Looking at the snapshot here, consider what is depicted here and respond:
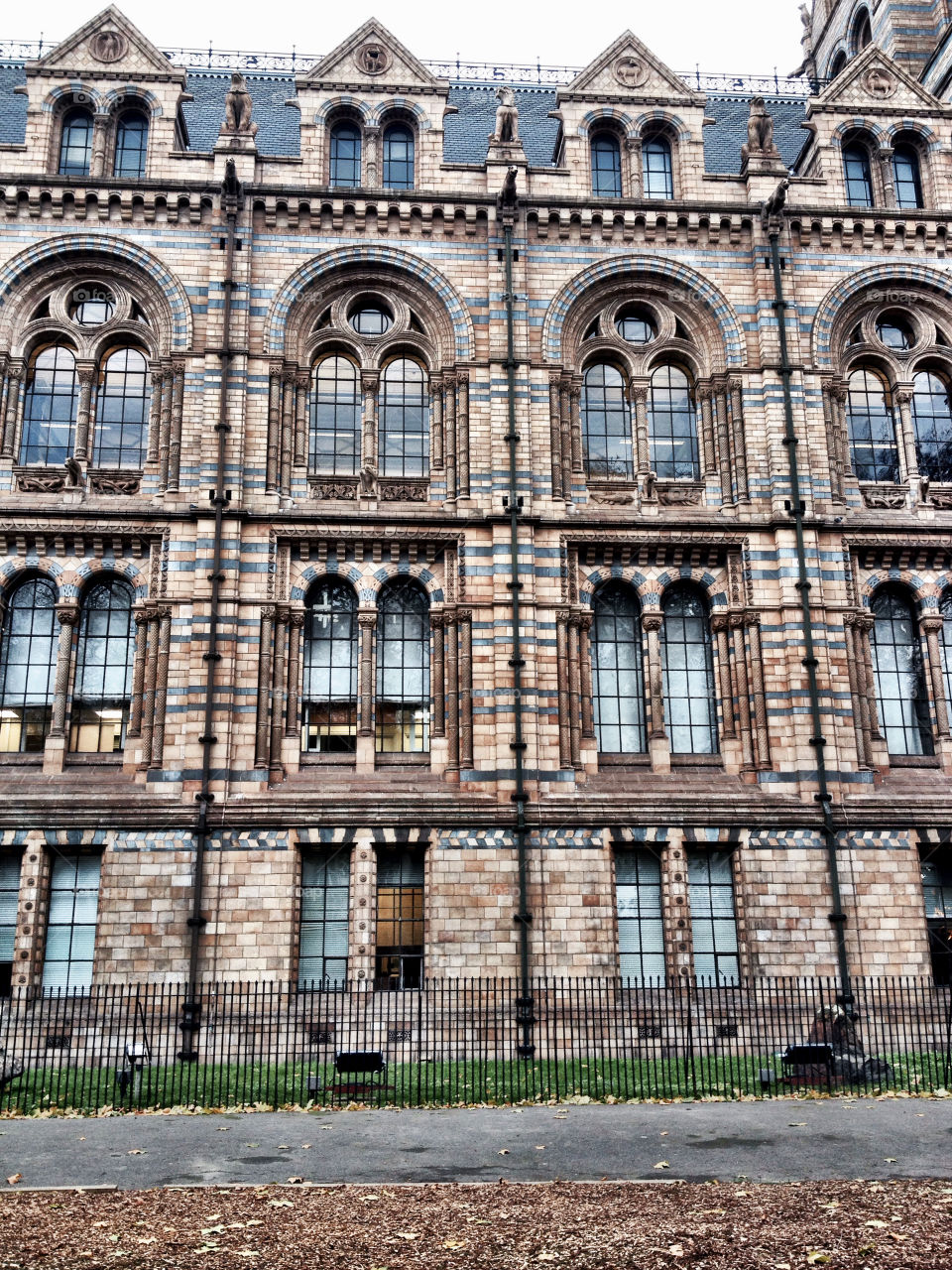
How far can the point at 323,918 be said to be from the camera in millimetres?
22203

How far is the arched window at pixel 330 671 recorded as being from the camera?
77.8 feet

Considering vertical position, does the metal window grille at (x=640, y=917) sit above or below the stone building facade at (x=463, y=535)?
below

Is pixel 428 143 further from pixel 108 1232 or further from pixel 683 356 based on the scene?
pixel 108 1232

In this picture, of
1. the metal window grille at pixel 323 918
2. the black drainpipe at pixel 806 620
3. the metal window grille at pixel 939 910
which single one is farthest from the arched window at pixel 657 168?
the metal window grille at pixel 323 918

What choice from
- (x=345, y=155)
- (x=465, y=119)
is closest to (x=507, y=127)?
(x=345, y=155)

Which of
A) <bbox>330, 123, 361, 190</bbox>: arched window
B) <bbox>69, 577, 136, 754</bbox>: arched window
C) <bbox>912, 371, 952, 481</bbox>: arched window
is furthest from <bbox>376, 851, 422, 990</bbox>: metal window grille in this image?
<bbox>330, 123, 361, 190</bbox>: arched window

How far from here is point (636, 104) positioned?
27.4 m

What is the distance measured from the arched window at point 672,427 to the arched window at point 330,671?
7923 mm

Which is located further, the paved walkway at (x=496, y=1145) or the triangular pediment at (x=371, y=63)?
the triangular pediment at (x=371, y=63)

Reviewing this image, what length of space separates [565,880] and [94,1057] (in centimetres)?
935

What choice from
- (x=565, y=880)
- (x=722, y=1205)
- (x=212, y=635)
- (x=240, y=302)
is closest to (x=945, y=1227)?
(x=722, y=1205)

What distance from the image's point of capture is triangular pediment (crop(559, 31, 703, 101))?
27.4 meters

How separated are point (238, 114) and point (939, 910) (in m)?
23.7

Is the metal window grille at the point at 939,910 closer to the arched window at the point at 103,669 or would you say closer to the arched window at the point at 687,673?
the arched window at the point at 687,673
